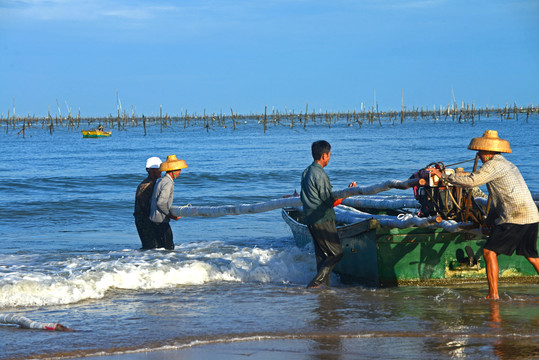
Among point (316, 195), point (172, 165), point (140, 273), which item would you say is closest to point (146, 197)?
point (172, 165)

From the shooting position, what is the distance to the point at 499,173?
235 inches

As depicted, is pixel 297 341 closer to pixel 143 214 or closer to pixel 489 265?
pixel 489 265

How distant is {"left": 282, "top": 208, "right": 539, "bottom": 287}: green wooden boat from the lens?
712cm

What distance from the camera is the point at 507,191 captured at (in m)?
6.02

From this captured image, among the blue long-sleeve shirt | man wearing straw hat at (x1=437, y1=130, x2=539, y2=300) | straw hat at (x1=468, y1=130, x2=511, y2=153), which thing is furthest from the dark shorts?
the blue long-sleeve shirt

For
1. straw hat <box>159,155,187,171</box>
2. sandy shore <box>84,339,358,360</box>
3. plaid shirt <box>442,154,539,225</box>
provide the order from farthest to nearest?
straw hat <box>159,155,187,171</box> → plaid shirt <box>442,154,539,225</box> → sandy shore <box>84,339,358,360</box>

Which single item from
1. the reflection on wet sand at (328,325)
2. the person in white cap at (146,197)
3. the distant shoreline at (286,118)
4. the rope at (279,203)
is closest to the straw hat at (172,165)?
the person in white cap at (146,197)

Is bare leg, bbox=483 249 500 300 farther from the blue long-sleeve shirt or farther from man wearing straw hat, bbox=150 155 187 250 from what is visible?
the blue long-sleeve shirt

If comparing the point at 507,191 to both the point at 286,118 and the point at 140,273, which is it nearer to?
the point at 140,273

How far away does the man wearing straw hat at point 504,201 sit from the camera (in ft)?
19.6

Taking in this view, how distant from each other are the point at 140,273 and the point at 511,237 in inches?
173

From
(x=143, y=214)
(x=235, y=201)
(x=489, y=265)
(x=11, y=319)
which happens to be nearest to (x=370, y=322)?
(x=489, y=265)

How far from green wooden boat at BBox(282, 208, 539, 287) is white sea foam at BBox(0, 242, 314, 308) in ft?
4.28

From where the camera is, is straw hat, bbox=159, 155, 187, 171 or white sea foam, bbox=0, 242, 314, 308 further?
straw hat, bbox=159, 155, 187, 171
